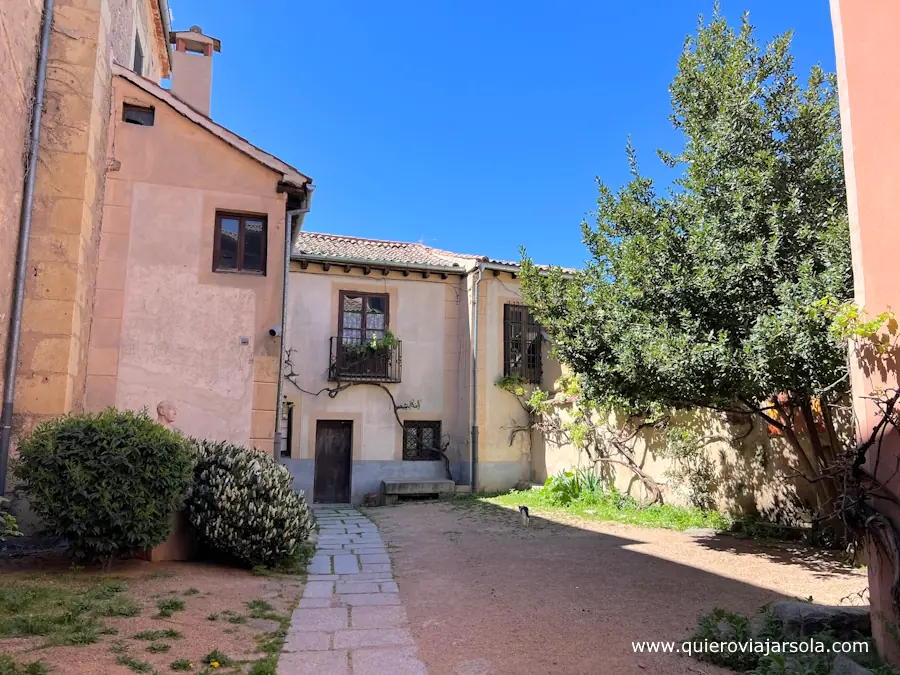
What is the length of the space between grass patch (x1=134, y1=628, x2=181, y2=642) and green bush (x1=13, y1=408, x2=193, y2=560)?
1.79m

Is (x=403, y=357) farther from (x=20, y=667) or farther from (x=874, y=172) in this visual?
(x=20, y=667)

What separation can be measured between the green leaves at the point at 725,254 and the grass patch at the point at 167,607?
492 centimetres

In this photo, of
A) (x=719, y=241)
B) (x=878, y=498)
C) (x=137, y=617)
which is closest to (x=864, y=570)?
(x=878, y=498)

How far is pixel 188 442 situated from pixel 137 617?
233 centimetres

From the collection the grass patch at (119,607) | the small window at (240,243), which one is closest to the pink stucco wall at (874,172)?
the grass patch at (119,607)

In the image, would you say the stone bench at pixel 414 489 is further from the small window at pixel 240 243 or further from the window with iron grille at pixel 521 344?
the small window at pixel 240 243

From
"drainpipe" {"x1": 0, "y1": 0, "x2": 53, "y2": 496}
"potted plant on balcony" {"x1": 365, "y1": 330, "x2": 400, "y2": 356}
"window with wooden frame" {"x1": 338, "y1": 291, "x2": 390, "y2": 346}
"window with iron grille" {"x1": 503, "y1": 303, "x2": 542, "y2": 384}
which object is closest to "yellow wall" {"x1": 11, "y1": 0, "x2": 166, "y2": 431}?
"drainpipe" {"x1": 0, "y1": 0, "x2": 53, "y2": 496}

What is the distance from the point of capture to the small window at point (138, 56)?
1047 cm

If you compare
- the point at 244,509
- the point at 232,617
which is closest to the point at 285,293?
the point at 244,509

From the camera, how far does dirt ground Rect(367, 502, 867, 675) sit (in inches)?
165

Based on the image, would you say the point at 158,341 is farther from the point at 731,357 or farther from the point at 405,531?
the point at 731,357

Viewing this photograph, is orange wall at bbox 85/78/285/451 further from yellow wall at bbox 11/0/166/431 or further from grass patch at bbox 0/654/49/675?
grass patch at bbox 0/654/49/675

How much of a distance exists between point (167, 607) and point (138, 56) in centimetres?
973

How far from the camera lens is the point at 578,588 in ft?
19.8
